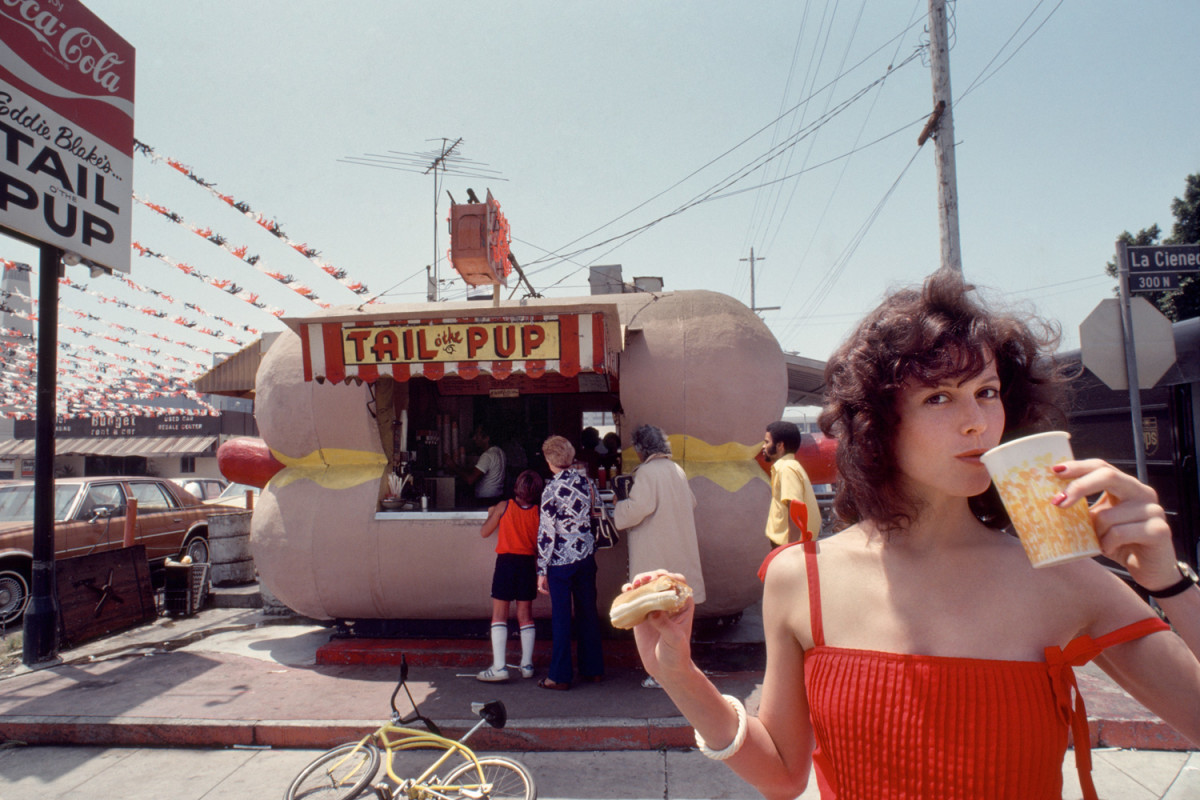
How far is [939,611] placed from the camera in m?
1.32

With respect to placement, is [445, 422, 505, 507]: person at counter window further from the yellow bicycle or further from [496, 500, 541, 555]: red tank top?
the yellow bicycle

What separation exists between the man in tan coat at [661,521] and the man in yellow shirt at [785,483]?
0.66m

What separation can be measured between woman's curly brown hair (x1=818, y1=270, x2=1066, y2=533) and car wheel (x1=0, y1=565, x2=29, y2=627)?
9740 millimetres

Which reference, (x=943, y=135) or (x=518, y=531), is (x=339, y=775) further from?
(x=943, y=135)

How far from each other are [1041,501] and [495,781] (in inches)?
132

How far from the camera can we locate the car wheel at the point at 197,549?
10398mm

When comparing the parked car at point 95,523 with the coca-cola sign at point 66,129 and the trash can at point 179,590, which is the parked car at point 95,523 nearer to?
the trash can at point 179,590

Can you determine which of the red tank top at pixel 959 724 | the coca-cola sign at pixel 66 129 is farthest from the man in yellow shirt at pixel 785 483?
the coca-cola sign at pixel 66 129


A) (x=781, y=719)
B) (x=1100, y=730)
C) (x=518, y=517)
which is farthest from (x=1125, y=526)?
(x=518, y=517)

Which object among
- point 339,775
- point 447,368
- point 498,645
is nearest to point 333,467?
point 447,368

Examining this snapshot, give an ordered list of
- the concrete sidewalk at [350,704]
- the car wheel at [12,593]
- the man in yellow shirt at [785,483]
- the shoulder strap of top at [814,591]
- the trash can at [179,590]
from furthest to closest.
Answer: the trash can at [179,590] → the car wheel at [12,593] → the man in yellow shirt at [785,483] → the concrete sidewalk at [350,704] → the shoulder strap of top at [814,591]

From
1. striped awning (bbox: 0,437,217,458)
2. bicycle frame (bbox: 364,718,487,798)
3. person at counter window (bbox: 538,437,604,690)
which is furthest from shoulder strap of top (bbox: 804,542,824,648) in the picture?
striped awning (bbox: 0,437,217,458)

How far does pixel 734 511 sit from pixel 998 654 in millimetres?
Result: 4832

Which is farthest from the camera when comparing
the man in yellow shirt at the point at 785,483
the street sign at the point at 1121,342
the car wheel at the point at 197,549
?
the car wheel at the point at 197,549
